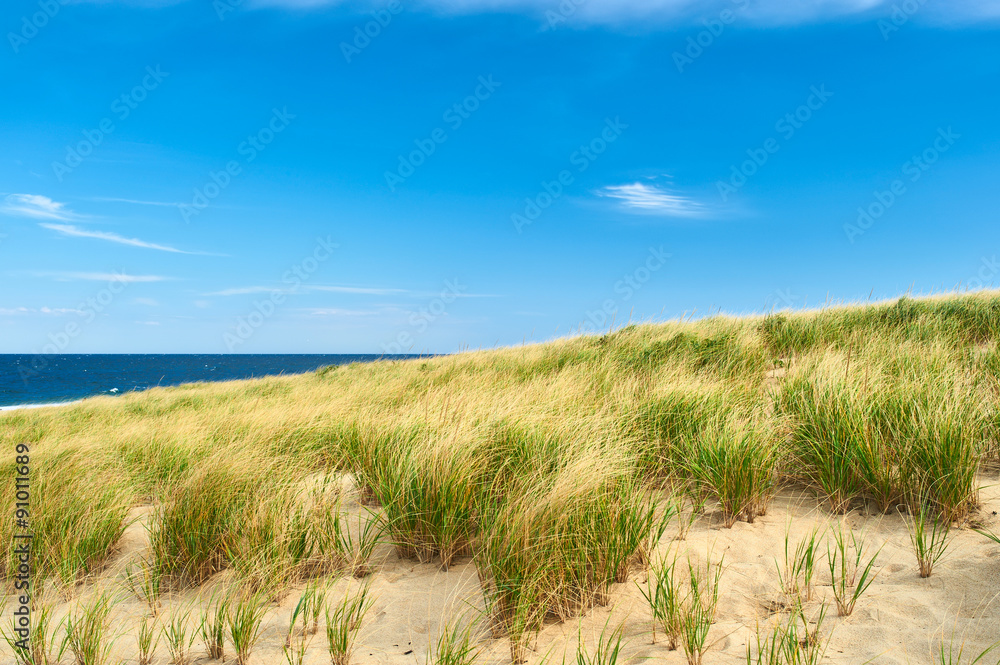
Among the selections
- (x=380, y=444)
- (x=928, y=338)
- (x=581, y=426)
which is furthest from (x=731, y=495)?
(x=928, y=338)

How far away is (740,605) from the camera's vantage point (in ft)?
7.98

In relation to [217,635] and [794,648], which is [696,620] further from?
[217,635]

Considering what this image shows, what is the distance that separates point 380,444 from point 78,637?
6.58 ft

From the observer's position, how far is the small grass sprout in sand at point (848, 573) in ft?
7.48

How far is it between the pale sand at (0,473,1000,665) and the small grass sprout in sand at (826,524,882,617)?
0.14 ft

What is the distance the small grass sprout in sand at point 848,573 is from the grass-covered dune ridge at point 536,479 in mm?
424

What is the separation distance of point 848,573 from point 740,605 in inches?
25.0

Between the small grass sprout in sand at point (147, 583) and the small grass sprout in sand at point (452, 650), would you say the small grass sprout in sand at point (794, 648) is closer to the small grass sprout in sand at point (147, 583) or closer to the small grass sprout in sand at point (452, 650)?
the small grass sprout in sand at point (452, 650)

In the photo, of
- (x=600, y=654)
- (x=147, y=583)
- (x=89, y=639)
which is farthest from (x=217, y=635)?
(x=600, y=654)

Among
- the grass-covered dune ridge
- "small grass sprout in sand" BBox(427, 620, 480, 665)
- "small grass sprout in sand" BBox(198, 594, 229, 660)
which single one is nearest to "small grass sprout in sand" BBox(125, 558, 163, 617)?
the grass-covered dune ridge

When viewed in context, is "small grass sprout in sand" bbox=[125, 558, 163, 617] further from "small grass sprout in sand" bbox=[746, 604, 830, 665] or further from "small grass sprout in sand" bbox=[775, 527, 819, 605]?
"small grass sprout in sand" bbox=[775, 527, 819, 605]

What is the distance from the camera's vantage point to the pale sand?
2.14 meters

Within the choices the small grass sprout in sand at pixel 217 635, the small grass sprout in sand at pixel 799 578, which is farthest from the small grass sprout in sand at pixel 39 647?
the small grass sprout in sand at pixel 799 578

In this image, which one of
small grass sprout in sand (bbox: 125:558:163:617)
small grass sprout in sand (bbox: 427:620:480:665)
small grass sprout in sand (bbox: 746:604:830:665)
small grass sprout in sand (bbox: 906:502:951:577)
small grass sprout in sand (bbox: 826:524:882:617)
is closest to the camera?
small grass sprout in sand (bbox: 746:604:830:665)
